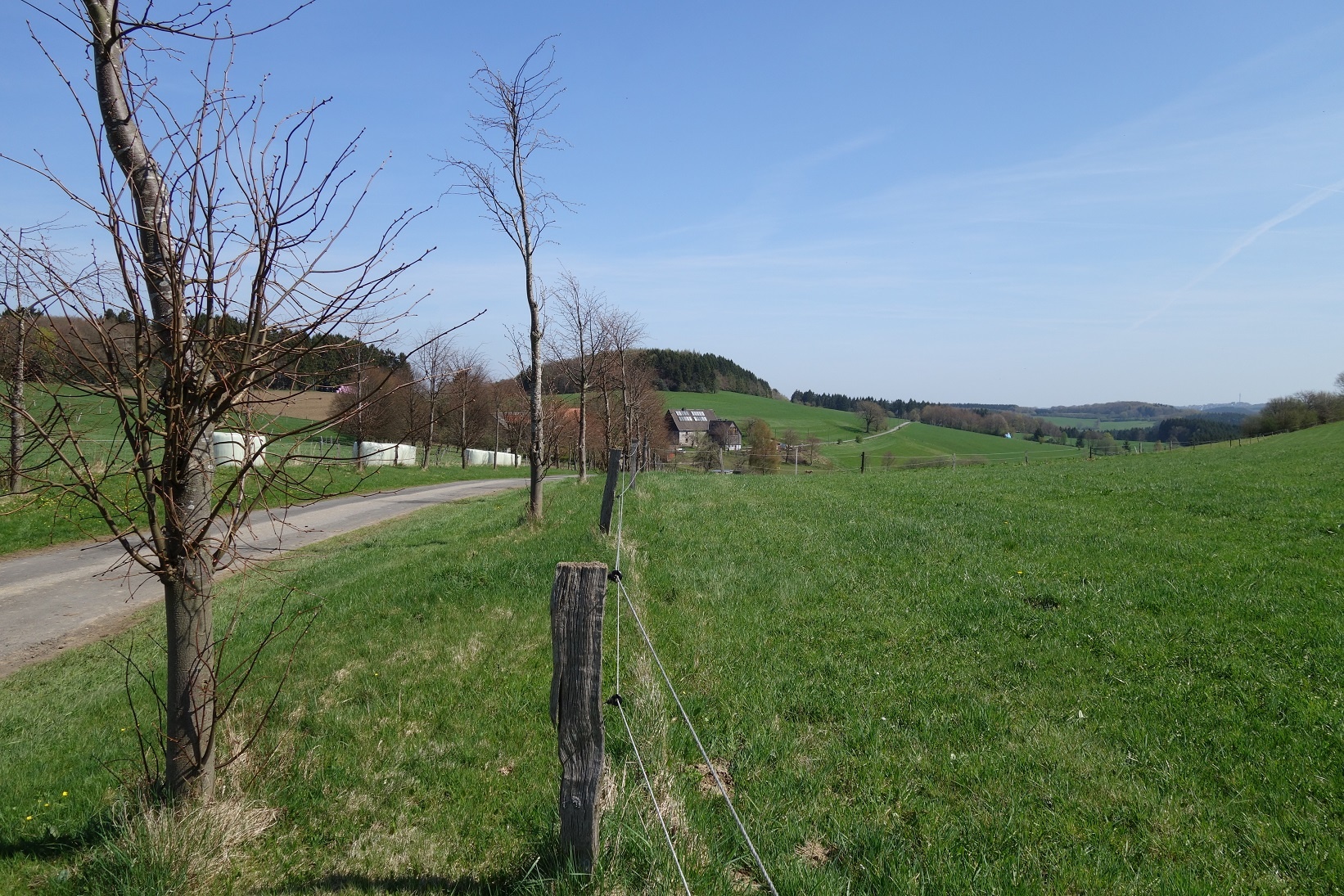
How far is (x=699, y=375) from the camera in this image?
114250 millimetres

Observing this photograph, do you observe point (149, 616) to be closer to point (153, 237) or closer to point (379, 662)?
point (379, 662)

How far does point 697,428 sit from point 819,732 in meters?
83.5

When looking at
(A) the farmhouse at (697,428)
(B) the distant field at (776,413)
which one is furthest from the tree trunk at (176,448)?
(B) the distant field at (776,413)

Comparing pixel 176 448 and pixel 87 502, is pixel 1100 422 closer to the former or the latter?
pixel 87 502

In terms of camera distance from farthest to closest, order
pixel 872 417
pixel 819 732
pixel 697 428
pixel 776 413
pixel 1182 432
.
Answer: pixel 776 413
pixel 872 417
pixel 1182 432
pixel 697 428
pixel 819 732

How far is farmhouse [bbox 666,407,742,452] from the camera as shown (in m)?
82.6

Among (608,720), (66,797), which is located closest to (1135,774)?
(608,720)

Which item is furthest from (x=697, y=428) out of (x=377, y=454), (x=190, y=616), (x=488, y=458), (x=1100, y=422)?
(x=1100, y=422)

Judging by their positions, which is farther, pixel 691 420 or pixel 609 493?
pixel 691 420

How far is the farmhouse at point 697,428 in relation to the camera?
82.6 meters

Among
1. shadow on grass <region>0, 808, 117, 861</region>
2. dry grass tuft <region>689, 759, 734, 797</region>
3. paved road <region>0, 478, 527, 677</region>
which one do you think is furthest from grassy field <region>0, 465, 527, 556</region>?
dry grass tuft <region>689, 759, 734, 797</region>

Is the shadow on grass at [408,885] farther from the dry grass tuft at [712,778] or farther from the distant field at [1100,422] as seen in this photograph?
the distant field at [1100,422]

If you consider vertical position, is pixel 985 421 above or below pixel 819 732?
above

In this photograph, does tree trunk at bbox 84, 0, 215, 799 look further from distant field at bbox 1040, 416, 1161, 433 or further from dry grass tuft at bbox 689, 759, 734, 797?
distant field at bbox 1040, 416, 1161, 433
